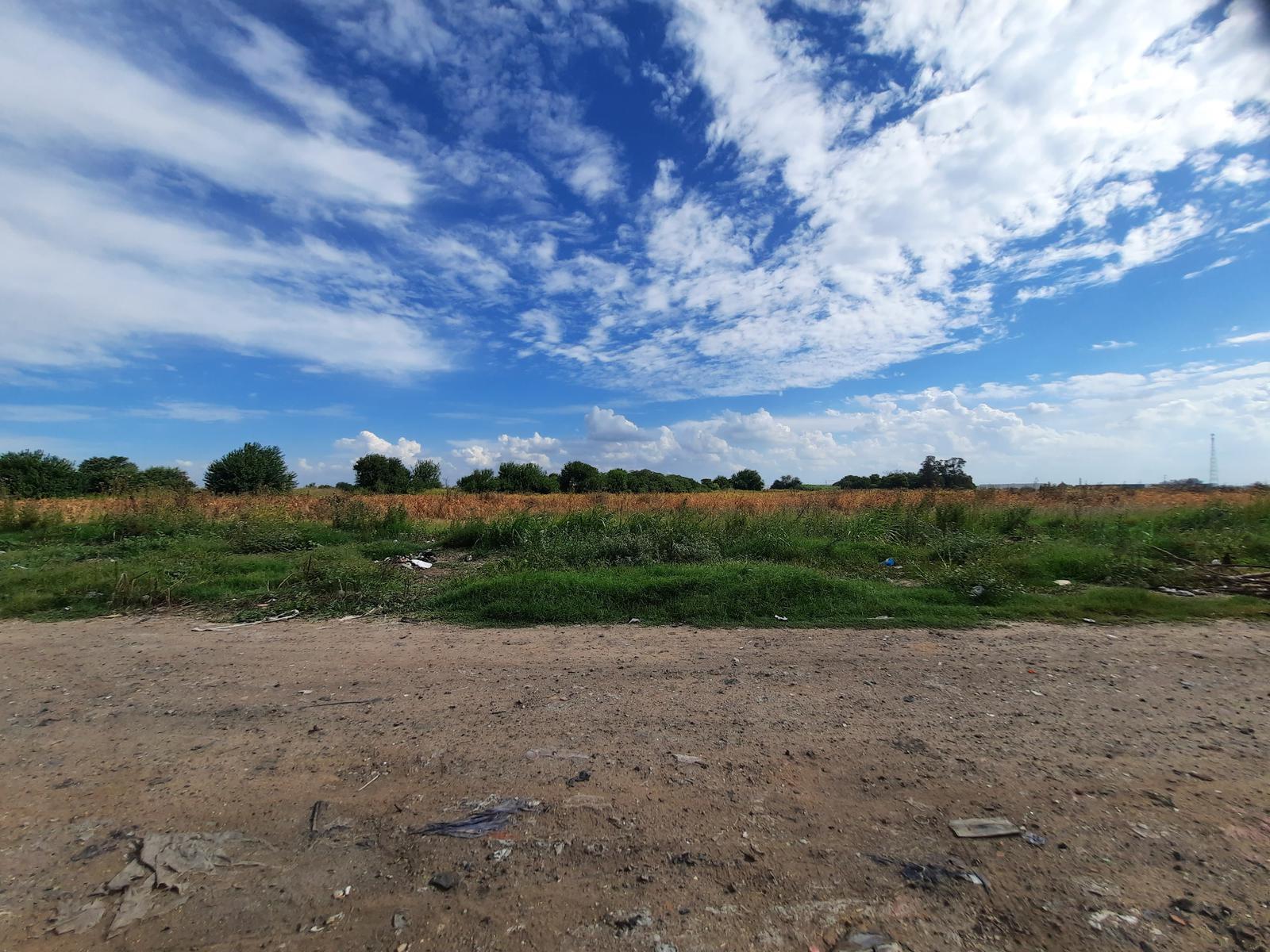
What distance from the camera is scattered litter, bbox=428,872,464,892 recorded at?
2.34 meters

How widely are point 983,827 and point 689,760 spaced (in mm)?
1444

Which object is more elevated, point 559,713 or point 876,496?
point 876,496

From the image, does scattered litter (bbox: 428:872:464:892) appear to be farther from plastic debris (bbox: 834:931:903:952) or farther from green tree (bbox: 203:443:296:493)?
green tree (bbox: 203:443:296:493)

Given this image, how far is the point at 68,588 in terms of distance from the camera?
8.20m

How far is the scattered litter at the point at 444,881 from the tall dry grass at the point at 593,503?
43.3 feet

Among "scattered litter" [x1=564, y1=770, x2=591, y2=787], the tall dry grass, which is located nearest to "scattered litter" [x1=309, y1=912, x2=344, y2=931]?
"scattered litter" [x1=564, y1=770, x2=591, y2=787]

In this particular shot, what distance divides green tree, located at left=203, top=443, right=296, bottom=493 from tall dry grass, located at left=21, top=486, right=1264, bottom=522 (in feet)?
54.2

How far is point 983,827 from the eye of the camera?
8.79 feet

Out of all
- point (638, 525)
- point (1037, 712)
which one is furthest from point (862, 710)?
point (638, 525)

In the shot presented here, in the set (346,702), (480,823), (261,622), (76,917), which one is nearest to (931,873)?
(480,823)

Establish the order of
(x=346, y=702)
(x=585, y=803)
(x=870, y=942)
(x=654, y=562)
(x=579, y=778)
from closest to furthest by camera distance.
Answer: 1. (x=870, y=942)
2. (x=585, y=803)
3. (x=579, y=778)
4. (x=346, y=702)
5. (x=654, y=562)

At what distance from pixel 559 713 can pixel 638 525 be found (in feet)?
26.0

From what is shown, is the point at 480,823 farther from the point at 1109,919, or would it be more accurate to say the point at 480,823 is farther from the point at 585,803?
the point at 1109,919

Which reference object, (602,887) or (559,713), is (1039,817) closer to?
(602,887)
